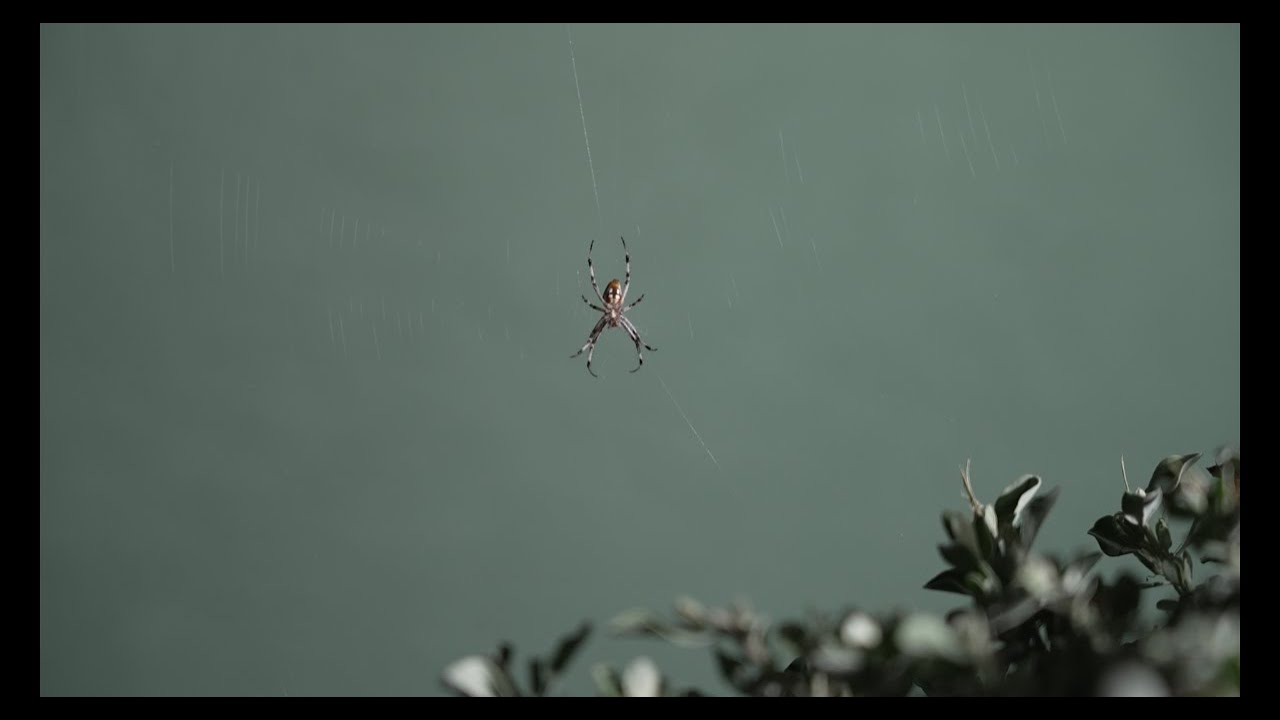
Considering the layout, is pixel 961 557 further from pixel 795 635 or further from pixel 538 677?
pixel 538 677

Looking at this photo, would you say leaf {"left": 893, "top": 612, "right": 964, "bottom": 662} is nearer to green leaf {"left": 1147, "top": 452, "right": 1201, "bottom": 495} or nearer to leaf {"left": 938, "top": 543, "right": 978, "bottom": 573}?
leaf {"left": 938, "top": 543, "right": 978, "bottom": 573}

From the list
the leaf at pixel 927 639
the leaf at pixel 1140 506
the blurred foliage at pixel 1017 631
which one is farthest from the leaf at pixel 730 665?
the leaf at pixel 1140 506

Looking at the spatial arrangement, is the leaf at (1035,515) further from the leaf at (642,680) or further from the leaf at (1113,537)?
the leaf at (642,680)

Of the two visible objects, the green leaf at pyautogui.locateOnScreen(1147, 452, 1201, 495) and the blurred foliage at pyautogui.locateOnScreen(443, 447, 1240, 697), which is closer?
the blurred foliage at pyautogui.locateOnScreen(443, 447, 1240, 697)

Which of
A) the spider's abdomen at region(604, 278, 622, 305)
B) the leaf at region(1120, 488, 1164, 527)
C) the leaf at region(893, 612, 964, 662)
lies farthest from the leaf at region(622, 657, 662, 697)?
the spider's abdomen at region(604, 278, 622, 305)

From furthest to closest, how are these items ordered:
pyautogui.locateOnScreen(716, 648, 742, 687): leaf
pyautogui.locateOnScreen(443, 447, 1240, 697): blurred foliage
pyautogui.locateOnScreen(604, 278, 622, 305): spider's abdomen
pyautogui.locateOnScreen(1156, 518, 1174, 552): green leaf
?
1. pyautogui.locateOnScreen(604, 278, 622, 305): spider's abdomen
2. pyautogui.locateOnScreen(1156, 518, 1174, 552): green leaf
3. pyautogui.locateOnScreen(716, 648, 742, 687): leaf
4. pyautogui.locateOnScreen(443, 447, 1240, 697): blurred foliage
